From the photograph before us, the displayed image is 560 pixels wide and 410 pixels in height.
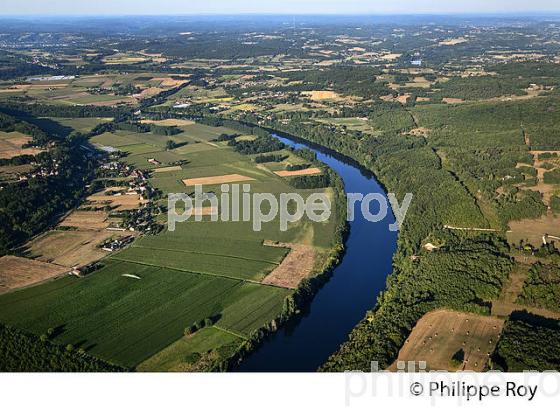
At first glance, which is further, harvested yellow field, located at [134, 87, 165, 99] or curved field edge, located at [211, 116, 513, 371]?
harvested yellow field, located at [134, 87, 165, 99]

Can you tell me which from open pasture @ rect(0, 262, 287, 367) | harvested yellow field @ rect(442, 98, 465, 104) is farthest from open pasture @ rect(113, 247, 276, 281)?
harvested yellow field @ rect(442, 98, 465, 104)

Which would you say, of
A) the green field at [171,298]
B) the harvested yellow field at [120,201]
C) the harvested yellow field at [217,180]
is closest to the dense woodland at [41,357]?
the green field at [171,298]

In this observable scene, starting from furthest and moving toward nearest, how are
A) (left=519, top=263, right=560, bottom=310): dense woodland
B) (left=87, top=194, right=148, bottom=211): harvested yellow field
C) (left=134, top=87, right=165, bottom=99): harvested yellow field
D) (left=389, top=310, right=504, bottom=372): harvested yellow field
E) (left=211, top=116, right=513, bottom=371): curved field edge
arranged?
(left=134, top=87, right=165, bottom=99): harvested yellow field → (left=87, top=194, right=148, bottom=211): harvested yellow field → (left=519, top=263, right=560, bottom=310): dense woodland → (left=211, top=116, right=513, bottom=371): curved field edge → (left=389, top=310, right=504, bottom=372): harvested yellow field

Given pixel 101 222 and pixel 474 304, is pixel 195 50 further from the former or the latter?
pixel 474 304

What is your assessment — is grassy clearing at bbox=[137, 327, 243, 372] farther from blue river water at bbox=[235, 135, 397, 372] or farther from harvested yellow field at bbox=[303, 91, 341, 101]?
harvested yellow field at bbox=[303, 91, 341, 101]

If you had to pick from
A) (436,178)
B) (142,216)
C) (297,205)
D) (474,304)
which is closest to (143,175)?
(142,216)

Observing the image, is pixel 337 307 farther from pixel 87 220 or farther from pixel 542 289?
pixel 87 220
